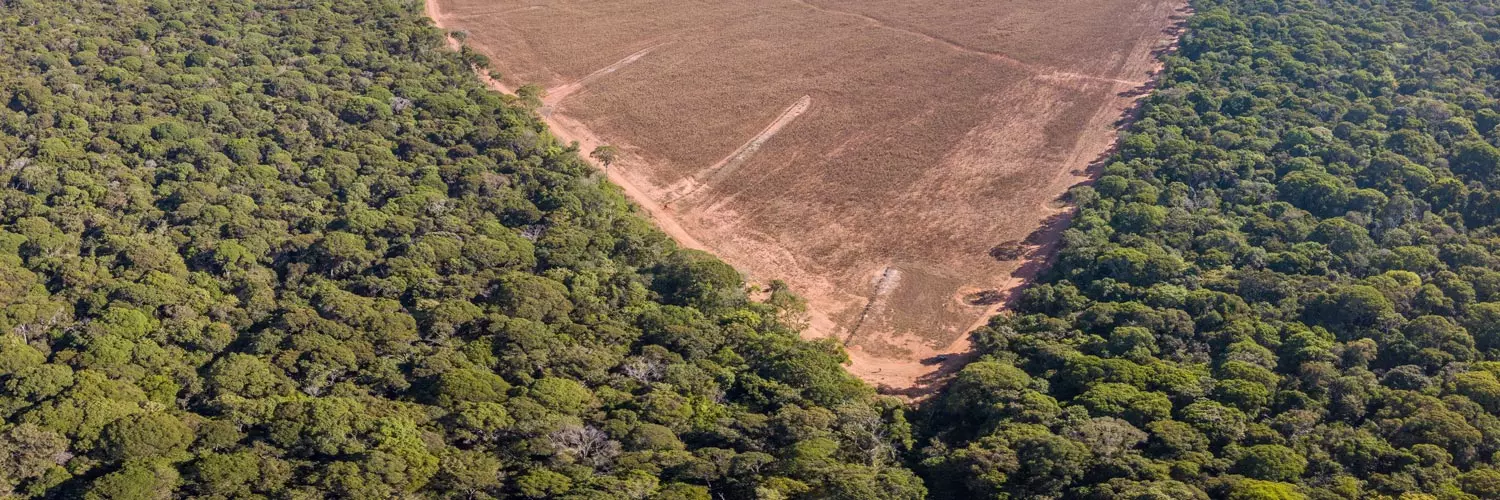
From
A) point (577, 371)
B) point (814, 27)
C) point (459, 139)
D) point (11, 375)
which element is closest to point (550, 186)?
point (459, 139)

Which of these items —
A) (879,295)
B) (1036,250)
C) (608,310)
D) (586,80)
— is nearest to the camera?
(608,310)

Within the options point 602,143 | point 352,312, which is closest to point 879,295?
point 602,143

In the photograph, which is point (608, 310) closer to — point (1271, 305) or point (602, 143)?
point (602, 143)

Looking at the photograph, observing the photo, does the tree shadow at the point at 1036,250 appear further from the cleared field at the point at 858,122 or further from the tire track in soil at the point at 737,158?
the tire track in soil at the point at 737,158

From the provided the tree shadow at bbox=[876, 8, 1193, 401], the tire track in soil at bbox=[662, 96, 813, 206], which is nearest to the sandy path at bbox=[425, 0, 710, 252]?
the tire track in soil at bbox=[662, 96, 813, 206]

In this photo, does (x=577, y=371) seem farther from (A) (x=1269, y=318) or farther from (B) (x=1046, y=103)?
(B) (x=1046, y=103)

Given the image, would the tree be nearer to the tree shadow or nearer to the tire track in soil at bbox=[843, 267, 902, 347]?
the tire track in soil at bbox=[843, 267, 902, 347]
